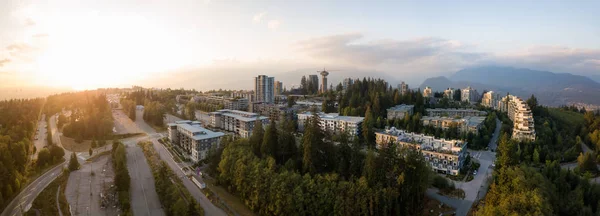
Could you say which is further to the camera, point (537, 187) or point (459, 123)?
point (459, 123)

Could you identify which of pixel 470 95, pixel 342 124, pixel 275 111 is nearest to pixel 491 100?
pixel 470 95

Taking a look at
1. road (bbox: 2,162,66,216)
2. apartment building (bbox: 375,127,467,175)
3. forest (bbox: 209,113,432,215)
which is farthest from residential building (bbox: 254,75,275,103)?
forest (bbox: 209,113,432,215)

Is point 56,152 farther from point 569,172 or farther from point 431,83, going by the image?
point 431,83

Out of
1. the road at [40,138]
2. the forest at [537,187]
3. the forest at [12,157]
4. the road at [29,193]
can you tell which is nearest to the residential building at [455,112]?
the forest at [537,187]

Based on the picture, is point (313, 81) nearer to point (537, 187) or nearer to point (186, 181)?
point (186, 181)

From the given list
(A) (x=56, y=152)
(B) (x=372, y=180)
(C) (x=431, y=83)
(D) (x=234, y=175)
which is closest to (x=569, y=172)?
(B) (x=372, y=180)

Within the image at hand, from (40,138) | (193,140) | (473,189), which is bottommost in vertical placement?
(473,189)
